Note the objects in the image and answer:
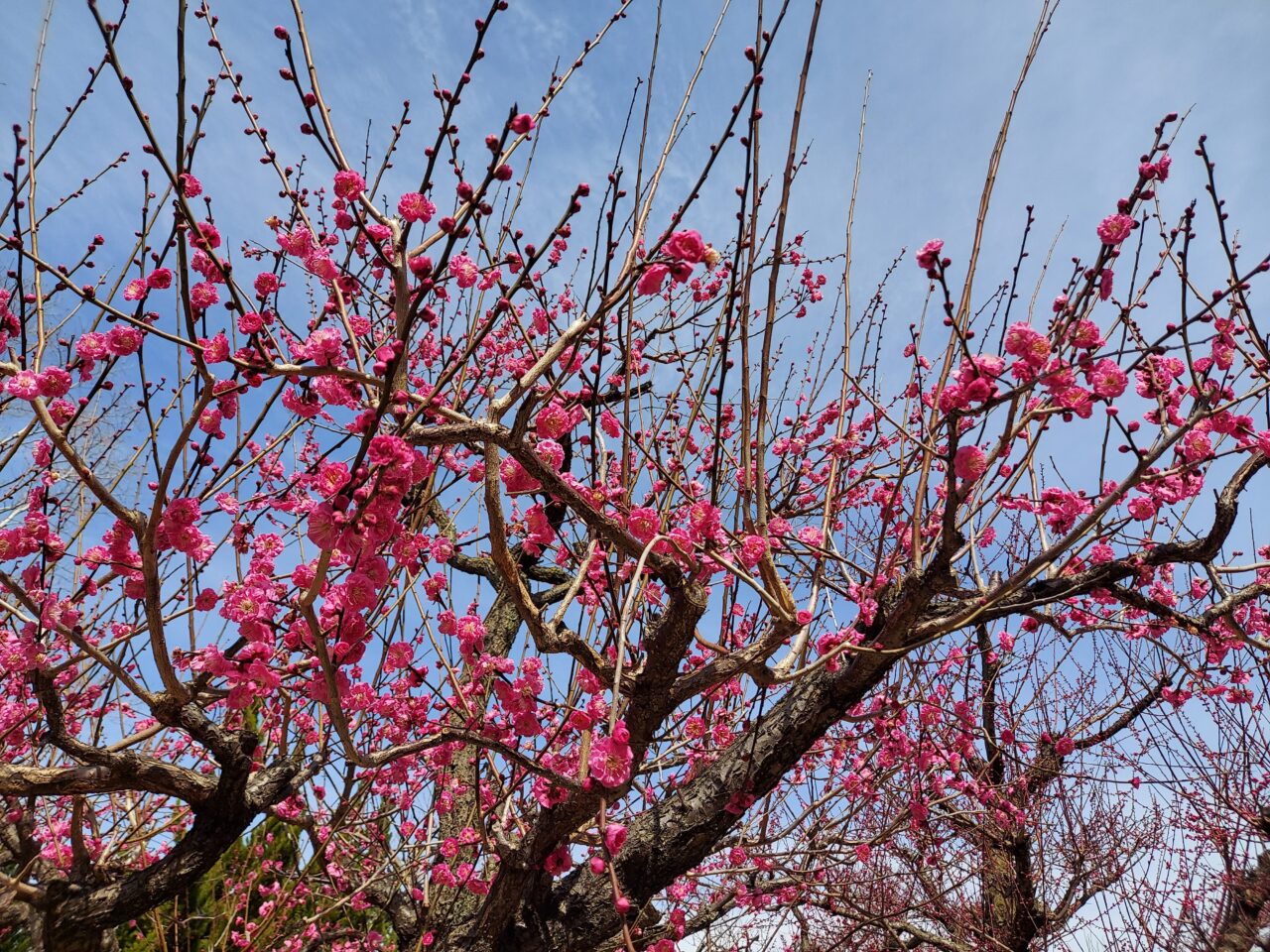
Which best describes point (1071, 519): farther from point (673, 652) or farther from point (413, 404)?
Result: point (413, 404)

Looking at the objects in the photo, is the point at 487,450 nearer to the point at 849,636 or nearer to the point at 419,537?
the point at 419,537

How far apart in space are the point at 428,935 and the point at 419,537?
8.07 feet

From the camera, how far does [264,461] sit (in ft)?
13.5

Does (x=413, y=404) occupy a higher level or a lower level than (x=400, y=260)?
lower

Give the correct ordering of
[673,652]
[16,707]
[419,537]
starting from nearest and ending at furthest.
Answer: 1. [673,652]
2. [419,537]
3. [16,707]

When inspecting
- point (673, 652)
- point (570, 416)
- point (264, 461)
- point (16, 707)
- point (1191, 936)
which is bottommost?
point (1191, 936)

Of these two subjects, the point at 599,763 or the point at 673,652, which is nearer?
the point at 599,763

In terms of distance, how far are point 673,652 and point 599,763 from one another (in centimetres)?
50

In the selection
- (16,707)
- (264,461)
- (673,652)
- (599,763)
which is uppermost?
(264,461)

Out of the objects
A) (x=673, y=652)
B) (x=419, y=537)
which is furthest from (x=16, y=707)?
(x=673, y=652)

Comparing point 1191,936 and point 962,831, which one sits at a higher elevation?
point 962,831

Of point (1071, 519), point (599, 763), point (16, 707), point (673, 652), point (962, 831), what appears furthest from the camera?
point (962, 831)

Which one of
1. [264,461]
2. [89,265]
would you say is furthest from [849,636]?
[89,265]

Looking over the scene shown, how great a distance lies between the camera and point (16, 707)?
Result: 3.51 metres
